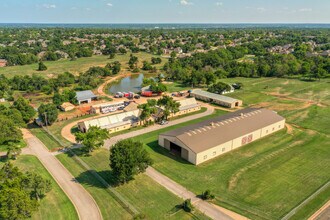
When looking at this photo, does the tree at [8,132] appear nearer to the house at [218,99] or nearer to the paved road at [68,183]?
the paved road at [68,183]

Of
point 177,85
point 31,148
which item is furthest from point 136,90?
point 31,148

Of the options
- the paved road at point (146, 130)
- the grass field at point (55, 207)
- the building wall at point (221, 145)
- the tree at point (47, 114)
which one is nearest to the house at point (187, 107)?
→ the paved road at point (146, 130)

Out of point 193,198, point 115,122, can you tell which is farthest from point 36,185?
point 115,122

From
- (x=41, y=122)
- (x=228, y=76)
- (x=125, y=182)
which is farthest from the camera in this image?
(x=228, y=76)

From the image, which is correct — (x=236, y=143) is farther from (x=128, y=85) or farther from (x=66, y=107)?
(x=128, y=85)

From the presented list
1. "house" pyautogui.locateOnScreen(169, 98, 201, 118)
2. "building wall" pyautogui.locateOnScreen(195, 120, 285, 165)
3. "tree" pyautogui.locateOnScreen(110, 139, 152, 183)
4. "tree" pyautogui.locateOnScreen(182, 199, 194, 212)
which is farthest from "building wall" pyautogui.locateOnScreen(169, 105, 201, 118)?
"tree" pyautogui.locateOnScreen(182, 199, 194, 212)

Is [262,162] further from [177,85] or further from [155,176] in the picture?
[177,85]
